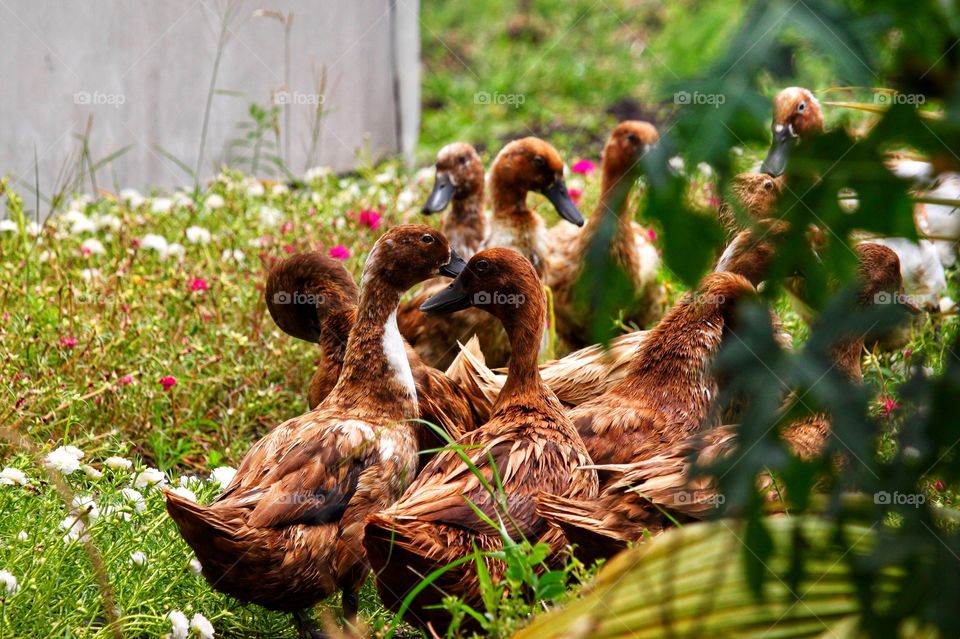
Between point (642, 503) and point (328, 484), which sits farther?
point (328, 484)

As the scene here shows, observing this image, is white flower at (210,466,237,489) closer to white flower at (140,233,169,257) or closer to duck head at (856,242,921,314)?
white flower at (140,233,169,257)

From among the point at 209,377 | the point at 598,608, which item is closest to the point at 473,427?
the point at 209,377

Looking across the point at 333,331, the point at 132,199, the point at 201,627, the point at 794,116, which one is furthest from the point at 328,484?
the point at 132,199

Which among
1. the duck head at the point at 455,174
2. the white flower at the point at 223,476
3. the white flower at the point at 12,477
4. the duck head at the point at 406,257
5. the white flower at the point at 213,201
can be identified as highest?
the duck head at the point at 455,174

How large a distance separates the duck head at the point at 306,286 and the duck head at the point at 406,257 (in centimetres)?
45

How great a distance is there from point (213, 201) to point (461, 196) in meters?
1.50

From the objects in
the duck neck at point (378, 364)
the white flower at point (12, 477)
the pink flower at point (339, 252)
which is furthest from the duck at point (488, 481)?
the pink flower at point (339, 252)

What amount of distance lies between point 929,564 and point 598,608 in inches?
32.4

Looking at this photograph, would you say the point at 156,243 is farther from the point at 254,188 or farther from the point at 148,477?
the point at 148,477

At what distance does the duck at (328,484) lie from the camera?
9.43 feet

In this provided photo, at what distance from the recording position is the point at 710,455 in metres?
3.08

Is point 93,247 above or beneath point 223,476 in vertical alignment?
above

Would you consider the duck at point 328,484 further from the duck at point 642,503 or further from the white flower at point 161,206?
the white flower at point 161,206

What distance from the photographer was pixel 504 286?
11.8ft
